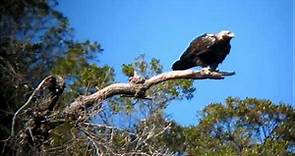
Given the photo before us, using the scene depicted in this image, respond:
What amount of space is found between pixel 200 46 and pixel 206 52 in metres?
0.06

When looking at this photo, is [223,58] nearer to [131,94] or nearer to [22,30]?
[131,94]

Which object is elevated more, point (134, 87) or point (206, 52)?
point (206, 52)

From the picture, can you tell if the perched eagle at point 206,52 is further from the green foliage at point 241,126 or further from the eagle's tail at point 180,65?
the green foliage at point 241,126

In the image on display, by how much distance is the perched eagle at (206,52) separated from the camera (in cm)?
417

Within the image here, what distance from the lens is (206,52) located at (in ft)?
13.9

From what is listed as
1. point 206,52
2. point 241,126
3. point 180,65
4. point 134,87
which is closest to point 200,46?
point 206,52

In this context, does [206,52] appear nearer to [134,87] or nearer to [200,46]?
[200,46]

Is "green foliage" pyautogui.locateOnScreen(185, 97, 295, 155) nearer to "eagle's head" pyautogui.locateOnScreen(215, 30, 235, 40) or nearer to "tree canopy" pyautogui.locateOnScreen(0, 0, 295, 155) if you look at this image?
"tree canopy" pyautogui.locateOnScreen(0, 0, 295, 155)

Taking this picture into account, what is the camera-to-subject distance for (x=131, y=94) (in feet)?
12.1

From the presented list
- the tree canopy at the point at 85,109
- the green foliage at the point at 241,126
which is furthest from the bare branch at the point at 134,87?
the green foliage at the point at 241,126

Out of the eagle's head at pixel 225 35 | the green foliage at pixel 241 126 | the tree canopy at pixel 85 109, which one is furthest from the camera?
the green foliage at pixel 241 126

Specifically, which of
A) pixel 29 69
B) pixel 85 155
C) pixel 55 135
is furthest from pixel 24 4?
pixel 85 155

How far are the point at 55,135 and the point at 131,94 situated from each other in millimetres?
609

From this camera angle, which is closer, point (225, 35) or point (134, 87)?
point (134, 87)
